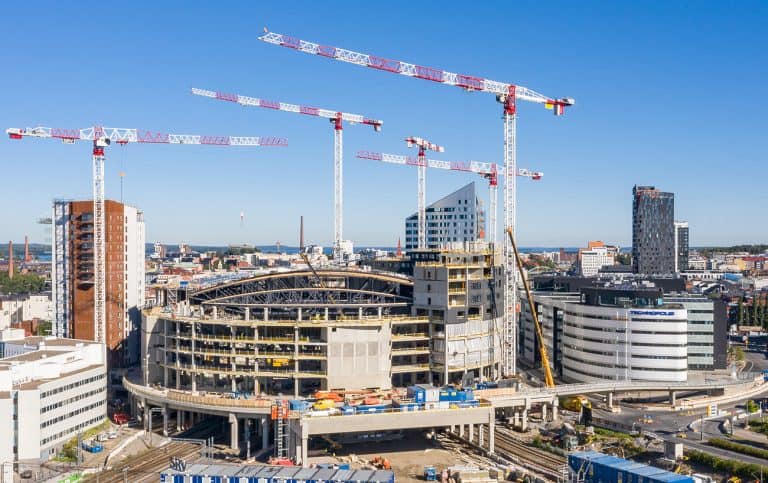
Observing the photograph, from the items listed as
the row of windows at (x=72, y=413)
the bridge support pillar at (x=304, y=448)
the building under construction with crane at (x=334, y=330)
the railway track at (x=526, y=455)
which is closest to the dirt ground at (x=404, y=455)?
the bridge support pillar at (x=304, y=448)

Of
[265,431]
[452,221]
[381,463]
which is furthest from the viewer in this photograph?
[452,221]

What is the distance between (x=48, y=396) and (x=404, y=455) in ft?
105

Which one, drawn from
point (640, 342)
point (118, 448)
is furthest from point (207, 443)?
point (640, 342)

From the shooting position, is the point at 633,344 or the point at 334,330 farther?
the point at 633,344

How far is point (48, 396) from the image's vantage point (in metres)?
69.3

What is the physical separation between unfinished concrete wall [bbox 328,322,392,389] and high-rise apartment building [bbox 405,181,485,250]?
10176 centimetres

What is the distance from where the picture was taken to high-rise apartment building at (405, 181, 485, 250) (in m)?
183

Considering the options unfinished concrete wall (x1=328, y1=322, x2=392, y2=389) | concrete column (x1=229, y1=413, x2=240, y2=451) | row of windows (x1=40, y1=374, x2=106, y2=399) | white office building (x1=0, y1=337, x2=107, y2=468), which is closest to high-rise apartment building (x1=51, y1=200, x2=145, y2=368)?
white office building (x1=0, y1=337, x2=107, y2=468)

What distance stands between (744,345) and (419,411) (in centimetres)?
9221

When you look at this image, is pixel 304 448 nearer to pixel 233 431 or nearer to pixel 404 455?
pixel 404 455

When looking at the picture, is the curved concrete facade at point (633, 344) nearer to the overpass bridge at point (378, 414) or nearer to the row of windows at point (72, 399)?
the overpass bridge at point (378, 414)

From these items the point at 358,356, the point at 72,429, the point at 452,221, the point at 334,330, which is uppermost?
the point at 452,221

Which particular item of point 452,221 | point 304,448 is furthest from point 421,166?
Answer: point 304,448

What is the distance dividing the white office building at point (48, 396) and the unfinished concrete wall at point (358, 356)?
78.3ft
